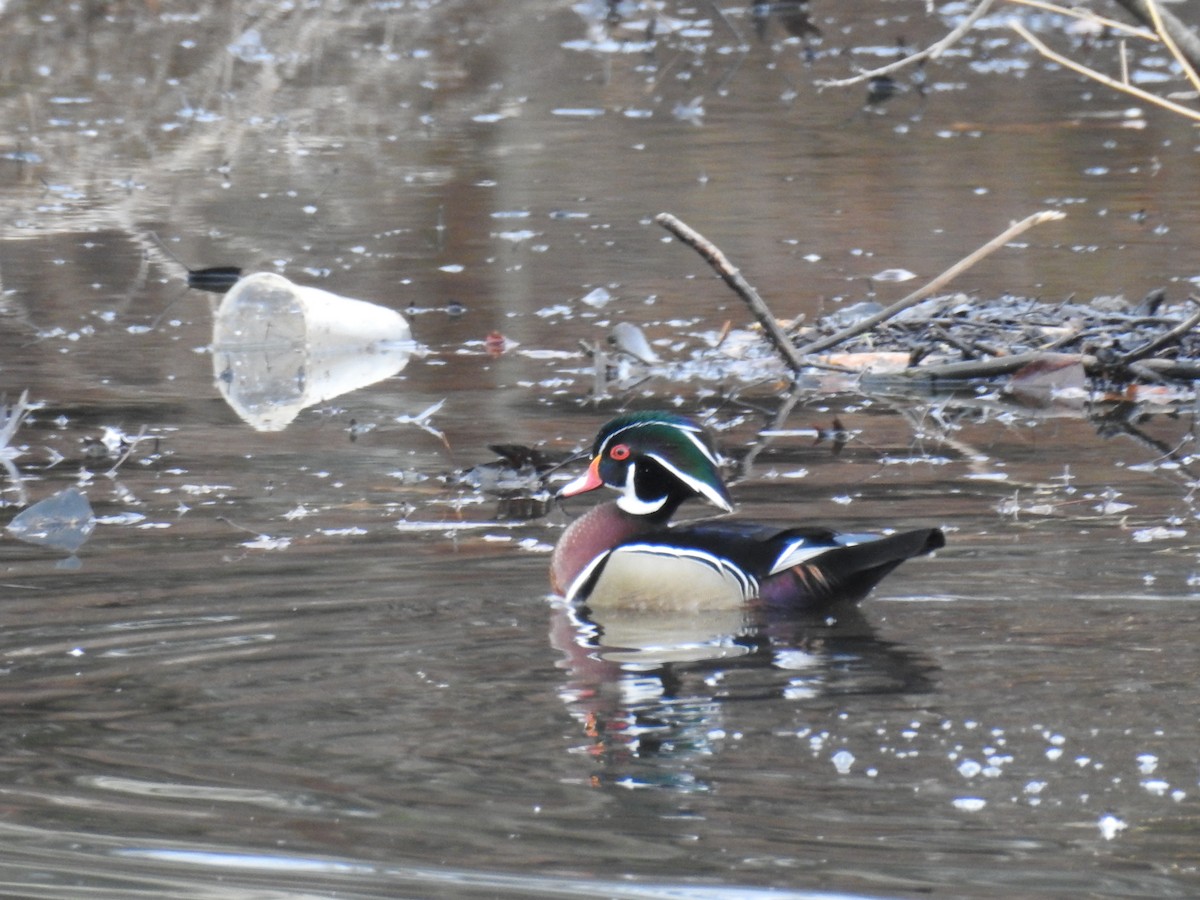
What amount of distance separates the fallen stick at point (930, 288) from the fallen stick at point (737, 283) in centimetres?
9

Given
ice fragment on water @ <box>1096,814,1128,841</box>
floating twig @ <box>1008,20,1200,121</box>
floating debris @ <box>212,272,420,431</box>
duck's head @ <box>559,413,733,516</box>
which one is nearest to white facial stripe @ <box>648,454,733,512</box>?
duck's head @ <box>559,413,733,516</box>

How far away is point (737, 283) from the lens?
8.34 m

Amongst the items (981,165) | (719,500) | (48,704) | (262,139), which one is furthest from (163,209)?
(48,704)

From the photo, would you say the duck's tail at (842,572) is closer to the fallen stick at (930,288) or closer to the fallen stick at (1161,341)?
the fallen stick at (930,288)

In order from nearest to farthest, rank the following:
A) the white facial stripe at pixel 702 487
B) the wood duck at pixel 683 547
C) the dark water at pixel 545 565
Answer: the dark water at pixel 545 565 → the wood duck at pixel 683 547 → the white facial stripe at pixel 702 487

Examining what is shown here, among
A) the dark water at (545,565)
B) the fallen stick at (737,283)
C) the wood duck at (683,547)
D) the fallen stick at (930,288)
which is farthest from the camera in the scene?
the fallen stick at (737,283)

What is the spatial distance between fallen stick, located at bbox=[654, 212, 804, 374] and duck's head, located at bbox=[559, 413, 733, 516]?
1559 millimetres

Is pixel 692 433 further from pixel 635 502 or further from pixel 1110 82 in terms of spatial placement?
pixel 1110 82

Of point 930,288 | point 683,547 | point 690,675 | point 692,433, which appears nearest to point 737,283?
point 930,288

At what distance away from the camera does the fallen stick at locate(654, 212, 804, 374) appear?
7.96 m

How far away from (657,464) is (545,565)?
16.8 inches

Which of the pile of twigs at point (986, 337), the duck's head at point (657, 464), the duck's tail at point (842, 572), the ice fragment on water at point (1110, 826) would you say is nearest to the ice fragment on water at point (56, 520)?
the duck's head at point (657, 464)

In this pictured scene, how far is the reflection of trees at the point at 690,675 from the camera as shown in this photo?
4.52 meters

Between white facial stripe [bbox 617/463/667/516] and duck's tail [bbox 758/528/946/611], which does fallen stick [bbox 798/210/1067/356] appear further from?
duck's tail [bbox 758/528/946/611]
